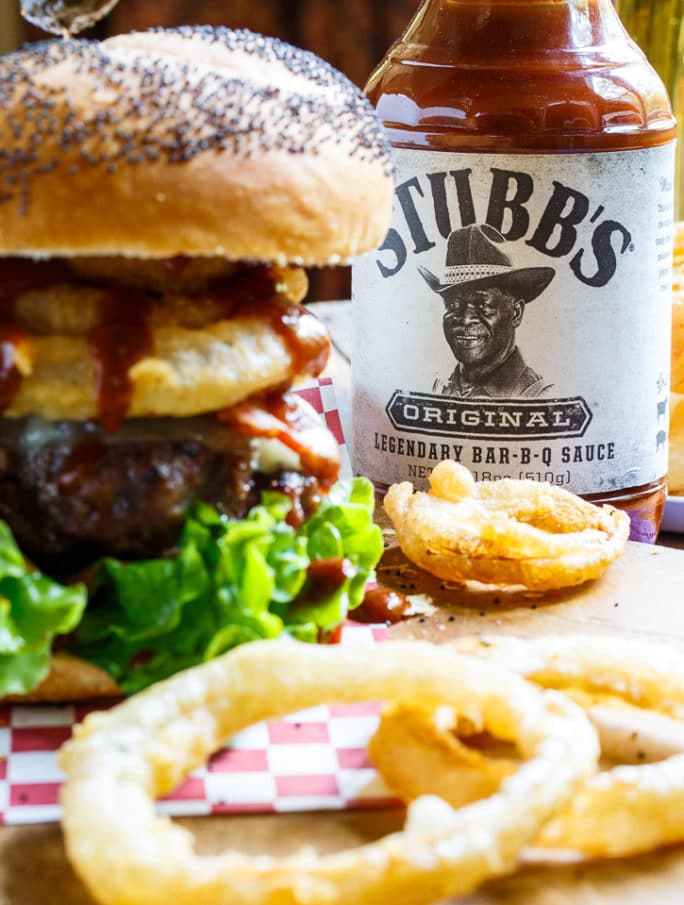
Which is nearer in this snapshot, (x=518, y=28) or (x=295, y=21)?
(x=518, y=28)

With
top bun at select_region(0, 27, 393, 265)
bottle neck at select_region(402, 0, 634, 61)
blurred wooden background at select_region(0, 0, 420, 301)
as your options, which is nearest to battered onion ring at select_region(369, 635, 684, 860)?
top bun at select_region(0, 27, 393, 265)

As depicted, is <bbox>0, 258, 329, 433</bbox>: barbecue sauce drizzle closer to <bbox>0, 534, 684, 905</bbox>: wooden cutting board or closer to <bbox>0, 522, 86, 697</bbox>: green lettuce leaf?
<bbox>0, 522, 86, 697</bbox>: green lettuce leaf

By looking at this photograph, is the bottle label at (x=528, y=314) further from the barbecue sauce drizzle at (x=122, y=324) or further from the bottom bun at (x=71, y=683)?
the bottom bun at (x=71, y=683)

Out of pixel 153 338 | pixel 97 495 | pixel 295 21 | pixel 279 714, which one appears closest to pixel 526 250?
pixel 153 338

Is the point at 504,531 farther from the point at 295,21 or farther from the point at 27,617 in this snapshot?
the point at 295,21

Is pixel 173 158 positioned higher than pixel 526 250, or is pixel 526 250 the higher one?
pixel 173 158

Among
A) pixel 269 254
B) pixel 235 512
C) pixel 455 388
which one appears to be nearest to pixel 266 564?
pixel 235 512

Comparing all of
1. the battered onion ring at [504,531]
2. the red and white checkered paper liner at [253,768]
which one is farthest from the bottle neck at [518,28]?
the red and white checkered paper liner at [253,768]
